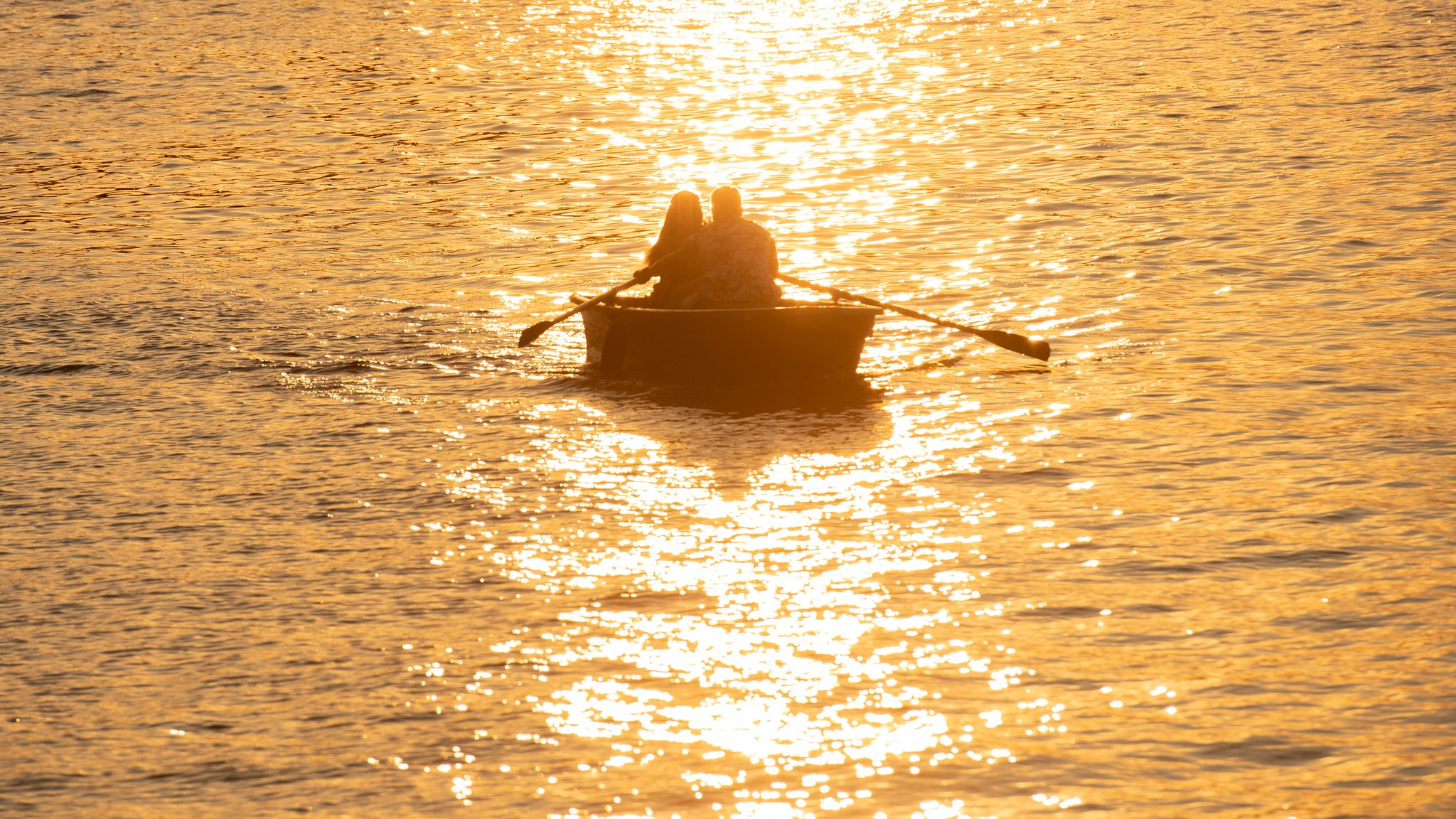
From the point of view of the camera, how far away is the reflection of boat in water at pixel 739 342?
12.6m

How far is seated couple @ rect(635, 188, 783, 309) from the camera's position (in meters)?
13.1

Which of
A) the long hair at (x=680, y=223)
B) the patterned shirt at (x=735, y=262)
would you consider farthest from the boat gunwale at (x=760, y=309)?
the long hair at (x=680, y=223)

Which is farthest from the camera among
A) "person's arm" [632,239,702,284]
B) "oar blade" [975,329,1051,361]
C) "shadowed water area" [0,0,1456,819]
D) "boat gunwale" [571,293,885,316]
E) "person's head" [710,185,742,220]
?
"person's arm" [632,239,702,284]

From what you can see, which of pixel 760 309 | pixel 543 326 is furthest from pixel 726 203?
pixel 543 326

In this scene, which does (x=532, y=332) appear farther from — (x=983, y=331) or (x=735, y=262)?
(x=983, y=331)

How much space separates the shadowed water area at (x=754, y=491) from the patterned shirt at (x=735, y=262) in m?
0.79

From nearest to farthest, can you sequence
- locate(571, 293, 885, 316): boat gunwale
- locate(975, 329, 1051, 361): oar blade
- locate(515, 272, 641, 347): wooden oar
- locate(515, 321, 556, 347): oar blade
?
locate(571, 293, 885, 316): boat gunwale
locate(975, 329, 1051, 361): oar blade
locate(515, 272, 641, 347): wooden oar
locate(515, 321, 556, 347): oar blade

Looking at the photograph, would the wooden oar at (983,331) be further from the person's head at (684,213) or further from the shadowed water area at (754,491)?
the person's head at (684,213)

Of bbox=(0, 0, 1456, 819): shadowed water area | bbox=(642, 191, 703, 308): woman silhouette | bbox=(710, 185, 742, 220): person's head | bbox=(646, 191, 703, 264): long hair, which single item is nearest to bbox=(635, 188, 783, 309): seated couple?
bbox=(710, 185, 742, 220): person's head

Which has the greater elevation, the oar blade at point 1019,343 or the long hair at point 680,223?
the long hair at point 680,223

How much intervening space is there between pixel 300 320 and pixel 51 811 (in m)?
8.85

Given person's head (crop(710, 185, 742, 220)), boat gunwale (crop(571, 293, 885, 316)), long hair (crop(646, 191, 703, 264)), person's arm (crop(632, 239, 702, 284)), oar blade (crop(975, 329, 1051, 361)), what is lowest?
oar blade (crop(975, 329, 1051, 361))

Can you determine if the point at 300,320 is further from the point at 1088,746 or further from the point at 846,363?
the point at 1088,746

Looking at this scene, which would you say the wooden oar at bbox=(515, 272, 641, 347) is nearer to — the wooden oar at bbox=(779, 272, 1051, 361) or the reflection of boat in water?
the reflection of boat in water
